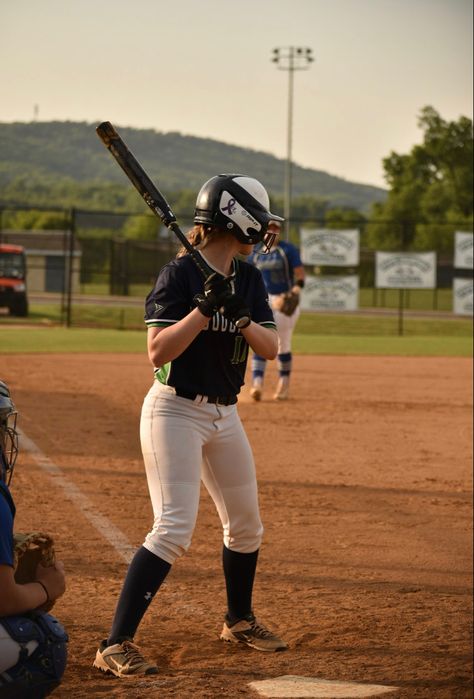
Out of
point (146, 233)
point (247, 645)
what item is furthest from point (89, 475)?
point (146, 233)

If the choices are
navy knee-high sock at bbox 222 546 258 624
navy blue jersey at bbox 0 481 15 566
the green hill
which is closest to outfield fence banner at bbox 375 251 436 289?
the green hill

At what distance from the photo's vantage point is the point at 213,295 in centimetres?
402

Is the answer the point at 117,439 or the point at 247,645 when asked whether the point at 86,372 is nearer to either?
the point at 117,439

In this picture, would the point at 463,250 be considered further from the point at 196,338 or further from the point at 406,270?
the point at 196,338

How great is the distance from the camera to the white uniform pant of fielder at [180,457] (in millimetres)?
4289

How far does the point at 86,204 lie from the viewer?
99.4m

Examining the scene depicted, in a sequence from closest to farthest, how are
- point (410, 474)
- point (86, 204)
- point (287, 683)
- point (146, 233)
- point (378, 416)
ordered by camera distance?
point (287, 683) < point (410, 474) < point (378, 416) < point (146, 233) < point (86, 204)

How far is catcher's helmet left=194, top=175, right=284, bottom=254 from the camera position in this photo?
4250 mm

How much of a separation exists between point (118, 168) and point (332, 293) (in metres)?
19.0

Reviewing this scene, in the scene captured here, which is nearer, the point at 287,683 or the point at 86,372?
the point at 287,683

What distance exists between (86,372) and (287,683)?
11.7 metres

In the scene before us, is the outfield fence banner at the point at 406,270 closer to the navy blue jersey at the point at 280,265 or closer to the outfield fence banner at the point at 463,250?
the outfield fence banner at the point at 463,250

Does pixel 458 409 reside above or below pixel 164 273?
below

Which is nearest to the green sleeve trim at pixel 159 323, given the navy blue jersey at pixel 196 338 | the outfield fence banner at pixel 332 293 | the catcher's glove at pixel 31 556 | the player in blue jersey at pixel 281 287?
the navy blue jersey at pixel 196 338
